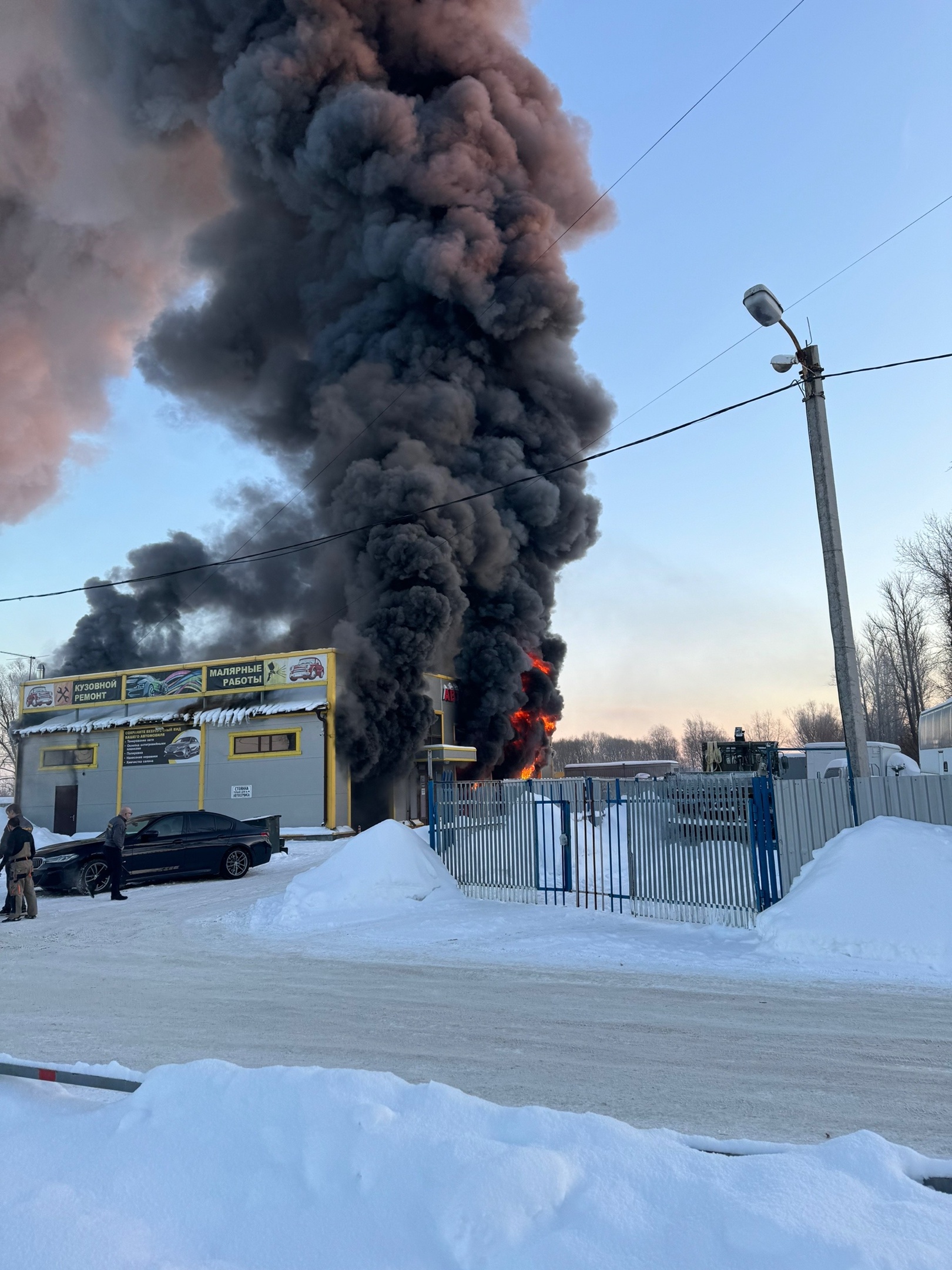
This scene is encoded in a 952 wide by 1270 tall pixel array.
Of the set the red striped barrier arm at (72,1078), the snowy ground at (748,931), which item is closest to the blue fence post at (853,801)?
the snowy ground at (748,931)

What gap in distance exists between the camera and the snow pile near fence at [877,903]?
8320 mm

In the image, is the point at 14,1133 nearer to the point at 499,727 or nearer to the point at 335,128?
the point at 499,727

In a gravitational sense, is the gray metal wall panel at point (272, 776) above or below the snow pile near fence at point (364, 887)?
above

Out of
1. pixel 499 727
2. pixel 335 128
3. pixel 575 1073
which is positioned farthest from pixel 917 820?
pixel 335 128

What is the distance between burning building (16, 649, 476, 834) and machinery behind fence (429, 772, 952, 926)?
15.9m

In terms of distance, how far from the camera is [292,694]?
101 ft

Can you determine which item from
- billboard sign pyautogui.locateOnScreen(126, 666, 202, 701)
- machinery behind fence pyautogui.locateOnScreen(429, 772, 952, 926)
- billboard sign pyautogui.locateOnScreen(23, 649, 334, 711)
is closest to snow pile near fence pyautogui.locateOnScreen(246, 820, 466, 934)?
machinery behind fence pyautogui.locateOnScreen(429, 772, 952, 926)

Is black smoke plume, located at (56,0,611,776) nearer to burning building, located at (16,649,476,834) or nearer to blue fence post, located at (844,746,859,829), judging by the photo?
burning building, located at (16,649,476,834)

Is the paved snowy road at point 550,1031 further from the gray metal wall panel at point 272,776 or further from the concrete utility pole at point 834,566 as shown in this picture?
the gray metal wall panel at point 272,776

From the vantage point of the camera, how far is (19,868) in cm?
1291

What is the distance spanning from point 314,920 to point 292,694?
1943 cm

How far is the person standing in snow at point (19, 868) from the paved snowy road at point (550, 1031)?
387cm

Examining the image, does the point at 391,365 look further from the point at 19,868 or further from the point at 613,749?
the point at 613,749

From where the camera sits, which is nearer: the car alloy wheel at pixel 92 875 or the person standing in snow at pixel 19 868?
the person standing in snow at pixel 19 868
